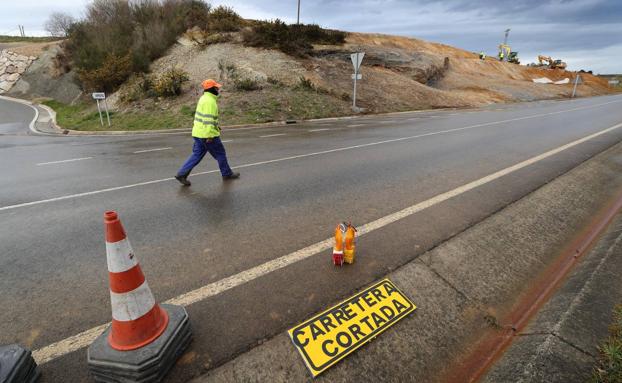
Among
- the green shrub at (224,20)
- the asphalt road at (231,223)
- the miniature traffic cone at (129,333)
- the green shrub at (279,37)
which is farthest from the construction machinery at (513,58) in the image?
the miniature traffic cone at (129,333)

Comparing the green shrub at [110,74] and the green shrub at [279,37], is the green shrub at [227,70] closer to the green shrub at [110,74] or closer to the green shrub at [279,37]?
the green shrub at [279,37]

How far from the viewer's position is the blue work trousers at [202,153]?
18.1 feet

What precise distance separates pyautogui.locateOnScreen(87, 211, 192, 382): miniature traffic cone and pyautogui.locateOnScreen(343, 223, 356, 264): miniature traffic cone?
1506 millimetres

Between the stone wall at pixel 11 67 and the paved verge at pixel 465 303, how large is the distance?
5171cm

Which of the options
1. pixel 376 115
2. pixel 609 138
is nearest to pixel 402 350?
pixel 609 138

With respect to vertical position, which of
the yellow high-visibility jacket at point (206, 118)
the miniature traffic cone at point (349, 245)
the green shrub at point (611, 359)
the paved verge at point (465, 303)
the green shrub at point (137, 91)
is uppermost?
the green shrub at point (137, 91)

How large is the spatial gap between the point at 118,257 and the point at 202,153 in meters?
3.94

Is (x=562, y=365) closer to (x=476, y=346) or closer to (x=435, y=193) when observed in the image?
(x=476, y=346)

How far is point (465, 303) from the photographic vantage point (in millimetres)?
2514

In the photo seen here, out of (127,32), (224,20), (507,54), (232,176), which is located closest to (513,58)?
(507,54)

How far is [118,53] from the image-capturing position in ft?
70.3

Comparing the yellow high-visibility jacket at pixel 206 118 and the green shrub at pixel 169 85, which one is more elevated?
the green shrub at pixel 169 85

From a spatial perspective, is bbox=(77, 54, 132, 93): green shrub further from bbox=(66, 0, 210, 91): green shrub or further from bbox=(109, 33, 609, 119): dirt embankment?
bbox=(109, 33, 609, 119): dirt embankment

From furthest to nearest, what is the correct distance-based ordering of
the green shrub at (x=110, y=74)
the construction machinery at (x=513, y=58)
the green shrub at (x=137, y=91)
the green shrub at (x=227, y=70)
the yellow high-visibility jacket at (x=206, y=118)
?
1. the construction machinery at (x=513, y=58)
2. the green shrub at (x=110, y=74)
3. the green shrub at (x=227, y=70)
4. the green shrub at (x=137, y=91)
5. the yellow high-visibility jacket at (x=206, y=118)
